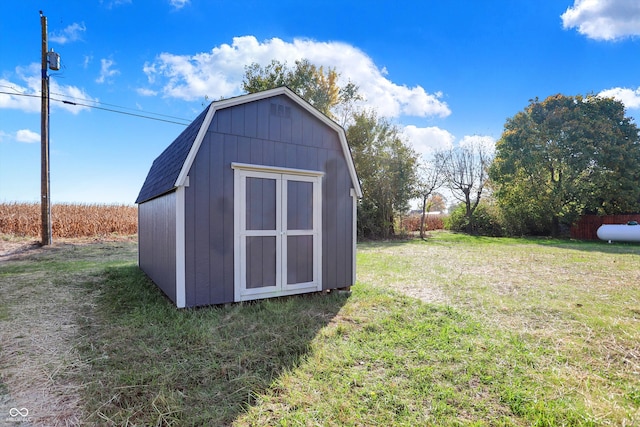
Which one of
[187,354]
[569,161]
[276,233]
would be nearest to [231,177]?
[276,233]

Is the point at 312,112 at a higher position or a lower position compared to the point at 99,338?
higher

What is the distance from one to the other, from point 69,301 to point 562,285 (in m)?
8.31

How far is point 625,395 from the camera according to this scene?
2.11 meters

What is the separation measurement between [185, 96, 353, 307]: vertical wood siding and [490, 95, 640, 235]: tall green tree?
14.4 m

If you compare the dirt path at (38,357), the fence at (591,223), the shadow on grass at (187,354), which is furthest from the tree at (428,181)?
Answer: the dirt path at (38,357)

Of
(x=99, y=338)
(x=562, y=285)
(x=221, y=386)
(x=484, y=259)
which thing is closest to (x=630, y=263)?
(x=484, y=259)

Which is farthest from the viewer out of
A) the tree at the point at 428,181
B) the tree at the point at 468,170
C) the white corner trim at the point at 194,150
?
Answer: the tree at the point at 468,170

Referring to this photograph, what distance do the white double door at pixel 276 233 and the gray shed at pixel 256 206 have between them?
0.05 feet

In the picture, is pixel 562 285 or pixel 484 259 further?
pixel 484 259

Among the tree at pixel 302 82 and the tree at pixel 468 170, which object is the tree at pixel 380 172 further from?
the tree at pixel 468 170

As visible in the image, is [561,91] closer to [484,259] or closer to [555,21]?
[555,21]

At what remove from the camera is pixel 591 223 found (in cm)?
1460

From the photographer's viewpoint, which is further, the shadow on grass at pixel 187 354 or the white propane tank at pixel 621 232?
the white propane tank at pixel 621 232

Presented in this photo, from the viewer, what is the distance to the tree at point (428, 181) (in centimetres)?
1576
